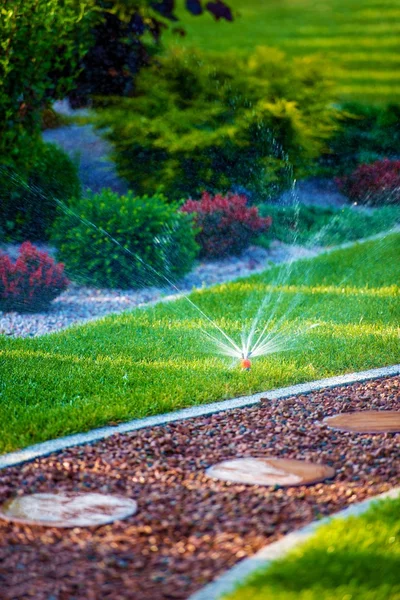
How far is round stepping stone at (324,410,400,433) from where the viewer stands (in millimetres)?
4422

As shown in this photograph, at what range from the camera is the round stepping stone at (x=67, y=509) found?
3312mm

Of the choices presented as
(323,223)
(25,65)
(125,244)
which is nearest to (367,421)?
(125,244)

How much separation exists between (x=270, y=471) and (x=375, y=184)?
1003 centimetres

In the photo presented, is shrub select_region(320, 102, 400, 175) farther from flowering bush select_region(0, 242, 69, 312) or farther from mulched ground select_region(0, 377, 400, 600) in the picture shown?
mulched ground select_region(0, 377, 400, 600)

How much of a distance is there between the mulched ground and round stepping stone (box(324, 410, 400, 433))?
8cm

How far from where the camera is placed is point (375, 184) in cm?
1326

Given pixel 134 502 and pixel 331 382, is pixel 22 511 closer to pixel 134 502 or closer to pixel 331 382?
pixel 134 502

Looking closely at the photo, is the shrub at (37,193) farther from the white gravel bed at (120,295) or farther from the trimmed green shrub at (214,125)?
the trimmed green shrub at (214,125)

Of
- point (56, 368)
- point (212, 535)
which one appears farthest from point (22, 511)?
point (56, 368)

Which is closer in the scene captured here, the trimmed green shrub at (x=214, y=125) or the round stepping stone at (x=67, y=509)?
the round stepping stone at (x=67, y=509)

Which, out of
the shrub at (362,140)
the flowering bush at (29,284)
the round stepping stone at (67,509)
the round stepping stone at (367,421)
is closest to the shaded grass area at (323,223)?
the shrub at (362,140)

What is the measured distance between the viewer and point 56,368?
18.1ft

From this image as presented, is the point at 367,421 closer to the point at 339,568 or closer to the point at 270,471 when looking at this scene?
the point at 270,471

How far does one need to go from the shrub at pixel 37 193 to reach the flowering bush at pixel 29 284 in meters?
1.77
